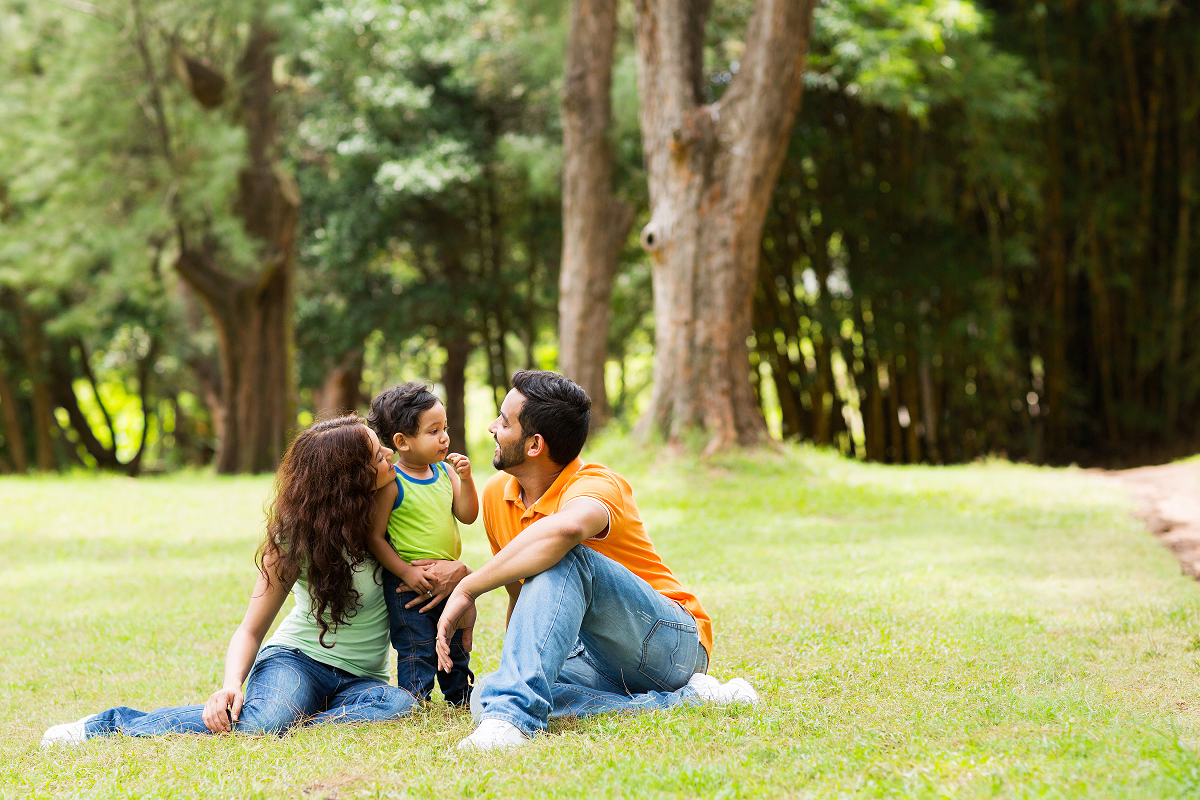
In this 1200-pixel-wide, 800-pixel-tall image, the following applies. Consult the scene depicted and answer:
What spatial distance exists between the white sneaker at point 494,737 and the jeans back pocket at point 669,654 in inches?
19.6

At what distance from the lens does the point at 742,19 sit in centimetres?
1259

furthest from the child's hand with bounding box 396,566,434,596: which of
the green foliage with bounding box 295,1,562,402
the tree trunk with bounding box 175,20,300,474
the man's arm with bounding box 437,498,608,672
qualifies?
the tree trunk with bounding box 175,20,300,474

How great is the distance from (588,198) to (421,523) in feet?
28.0

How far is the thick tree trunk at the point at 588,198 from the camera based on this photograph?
36.0 feet

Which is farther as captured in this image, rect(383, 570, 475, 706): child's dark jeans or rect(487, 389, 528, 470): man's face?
rect(383, 570, 475, 706): child's dark jeans

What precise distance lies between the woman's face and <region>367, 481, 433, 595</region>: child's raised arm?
4 centimetres

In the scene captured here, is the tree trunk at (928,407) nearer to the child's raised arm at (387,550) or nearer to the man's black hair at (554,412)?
the man's black hair at (554,412)

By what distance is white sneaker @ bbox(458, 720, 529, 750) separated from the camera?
2.53 m

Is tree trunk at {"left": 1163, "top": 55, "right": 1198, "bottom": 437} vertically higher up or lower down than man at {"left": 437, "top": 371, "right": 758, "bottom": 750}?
higher up

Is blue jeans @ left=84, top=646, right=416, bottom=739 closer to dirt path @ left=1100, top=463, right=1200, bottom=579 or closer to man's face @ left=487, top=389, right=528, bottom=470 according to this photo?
man's face @ left=487, top=389, right=528, bottom=470

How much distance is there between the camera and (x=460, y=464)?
3100 mm

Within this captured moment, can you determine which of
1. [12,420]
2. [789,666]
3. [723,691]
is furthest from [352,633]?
[12,420]

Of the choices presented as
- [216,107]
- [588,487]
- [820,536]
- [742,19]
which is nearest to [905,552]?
[820,536]

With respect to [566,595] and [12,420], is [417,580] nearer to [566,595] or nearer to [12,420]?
[566,595]
